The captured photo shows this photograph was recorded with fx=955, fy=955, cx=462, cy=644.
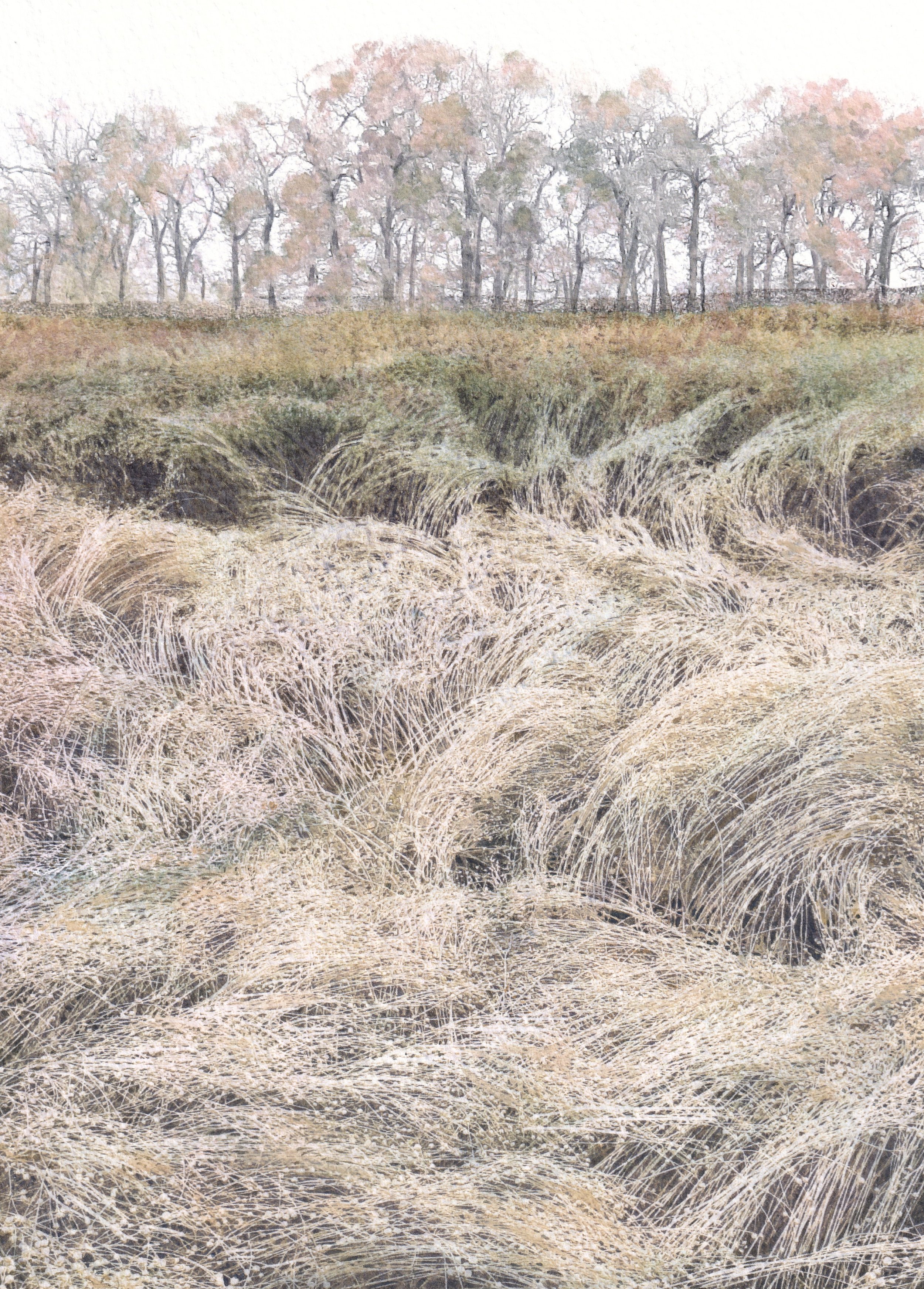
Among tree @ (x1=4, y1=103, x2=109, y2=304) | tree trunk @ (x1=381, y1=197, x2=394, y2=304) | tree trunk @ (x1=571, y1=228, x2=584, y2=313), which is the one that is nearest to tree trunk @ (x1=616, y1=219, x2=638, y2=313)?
tree trunk @ (x1=571, y1=228, x2=584, y2=313)

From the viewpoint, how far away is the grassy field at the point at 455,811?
1.27 metres

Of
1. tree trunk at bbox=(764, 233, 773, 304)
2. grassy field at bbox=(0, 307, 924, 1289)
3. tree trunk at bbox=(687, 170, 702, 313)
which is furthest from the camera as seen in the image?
tree trunk at bbox=(764, 233, 773, 304)

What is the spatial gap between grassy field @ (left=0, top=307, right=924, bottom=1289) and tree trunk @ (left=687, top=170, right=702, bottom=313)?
374 mm

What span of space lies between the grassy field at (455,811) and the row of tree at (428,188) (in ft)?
0.69

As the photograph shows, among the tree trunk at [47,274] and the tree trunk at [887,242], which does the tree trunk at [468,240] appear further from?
the tree trunk at [887,242]

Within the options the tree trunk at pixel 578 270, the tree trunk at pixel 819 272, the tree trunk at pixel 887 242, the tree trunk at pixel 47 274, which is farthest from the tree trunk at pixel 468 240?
the tree trunk at pixel 887 242

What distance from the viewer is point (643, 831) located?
6.44 feet

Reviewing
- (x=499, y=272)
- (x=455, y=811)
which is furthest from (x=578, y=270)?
(x=455, y=811)

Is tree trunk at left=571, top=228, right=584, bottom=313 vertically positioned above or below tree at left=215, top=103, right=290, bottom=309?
below

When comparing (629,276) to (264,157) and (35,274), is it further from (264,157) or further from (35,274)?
(35,274)

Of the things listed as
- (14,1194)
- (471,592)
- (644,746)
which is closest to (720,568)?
(471,592)

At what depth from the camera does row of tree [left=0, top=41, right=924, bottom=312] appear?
3.70 meters

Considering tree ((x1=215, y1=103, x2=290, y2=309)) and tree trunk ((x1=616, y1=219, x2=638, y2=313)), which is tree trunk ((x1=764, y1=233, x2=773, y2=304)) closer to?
tree trunk ((x1=616, y1=219, x2=638, y2=313))

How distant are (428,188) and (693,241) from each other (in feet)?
3.63
